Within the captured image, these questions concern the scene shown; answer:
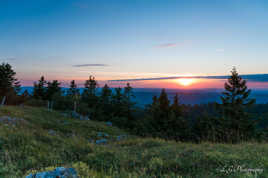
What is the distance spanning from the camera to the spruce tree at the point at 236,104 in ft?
102


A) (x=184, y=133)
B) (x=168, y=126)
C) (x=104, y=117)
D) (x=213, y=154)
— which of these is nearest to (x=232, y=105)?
(x=184, y=133)

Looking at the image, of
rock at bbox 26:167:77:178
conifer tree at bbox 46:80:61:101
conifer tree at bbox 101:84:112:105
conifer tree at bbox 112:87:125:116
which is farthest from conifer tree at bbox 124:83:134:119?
rock at bbox 26:167:77:178

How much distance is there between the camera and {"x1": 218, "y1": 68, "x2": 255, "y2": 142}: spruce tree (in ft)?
102

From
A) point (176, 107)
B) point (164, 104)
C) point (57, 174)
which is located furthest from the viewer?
point (176, 107)

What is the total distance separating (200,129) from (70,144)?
3594 centimetres

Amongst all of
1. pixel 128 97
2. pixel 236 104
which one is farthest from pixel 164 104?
pixel 128 97

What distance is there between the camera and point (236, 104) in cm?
3372

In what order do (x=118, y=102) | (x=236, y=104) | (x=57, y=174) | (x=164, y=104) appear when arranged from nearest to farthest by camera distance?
(x=57, y=174) → (x=236, y=104) → (x=164, y=104) → (x=118, y=102)

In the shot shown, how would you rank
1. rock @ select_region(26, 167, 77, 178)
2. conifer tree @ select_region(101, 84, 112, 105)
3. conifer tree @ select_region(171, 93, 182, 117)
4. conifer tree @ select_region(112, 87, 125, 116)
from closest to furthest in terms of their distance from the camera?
rock @ select_region(26, 167, 77, 178)
conifer tree @ select_region(171, 93, 182, 117)
conifer tree @ select_region(112, 87, 125, 116)
conifer tree @ select_region(101, 84, 112, 105)

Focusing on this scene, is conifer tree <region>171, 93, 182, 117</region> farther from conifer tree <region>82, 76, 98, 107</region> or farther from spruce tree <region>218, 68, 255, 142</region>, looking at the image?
conifer tree <region>82, 76, 98, 107</region>

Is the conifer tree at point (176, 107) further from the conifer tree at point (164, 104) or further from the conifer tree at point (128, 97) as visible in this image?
the conifer tree at point (128, 97)

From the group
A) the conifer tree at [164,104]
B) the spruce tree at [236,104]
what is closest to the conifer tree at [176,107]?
the conifer tree at [164,104]

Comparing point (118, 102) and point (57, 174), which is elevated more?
point (57, 174)

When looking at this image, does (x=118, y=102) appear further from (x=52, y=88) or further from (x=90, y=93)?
(x=52, y=88)
